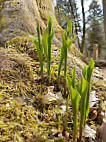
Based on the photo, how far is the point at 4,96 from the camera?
904 mm

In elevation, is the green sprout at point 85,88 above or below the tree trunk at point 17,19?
below

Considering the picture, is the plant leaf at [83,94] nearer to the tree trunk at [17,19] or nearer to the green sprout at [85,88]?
the green sprout at [85,88]

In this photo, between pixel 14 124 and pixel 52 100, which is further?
pixel 52 100

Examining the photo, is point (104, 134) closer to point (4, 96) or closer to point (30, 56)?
point (4, 96)

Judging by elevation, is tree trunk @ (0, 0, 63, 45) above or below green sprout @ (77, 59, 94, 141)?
above

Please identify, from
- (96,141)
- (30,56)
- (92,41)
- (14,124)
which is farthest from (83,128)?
(92,41)

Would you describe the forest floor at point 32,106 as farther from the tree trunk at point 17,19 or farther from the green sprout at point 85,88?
the tree trunk at point 17,19

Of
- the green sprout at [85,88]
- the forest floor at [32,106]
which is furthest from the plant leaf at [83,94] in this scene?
the forest floor at [32,106]

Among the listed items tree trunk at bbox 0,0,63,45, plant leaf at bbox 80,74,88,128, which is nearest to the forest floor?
plant leaf at bbox 80,74,88,128

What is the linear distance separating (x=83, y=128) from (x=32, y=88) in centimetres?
51

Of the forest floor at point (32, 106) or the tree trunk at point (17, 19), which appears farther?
the tree trunk at point (17, 19)

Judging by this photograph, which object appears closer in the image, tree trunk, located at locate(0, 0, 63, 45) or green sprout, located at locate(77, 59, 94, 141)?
green sprout, located at locate(77, 59, 94, 141)

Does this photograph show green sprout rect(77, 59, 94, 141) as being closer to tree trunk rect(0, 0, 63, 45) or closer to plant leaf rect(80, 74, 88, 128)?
plant leaf rect(80, 74, 88, 128)

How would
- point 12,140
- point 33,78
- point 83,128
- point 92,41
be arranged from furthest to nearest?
point 92,41 < point 33,78 < point 83,128 < point 12,140
